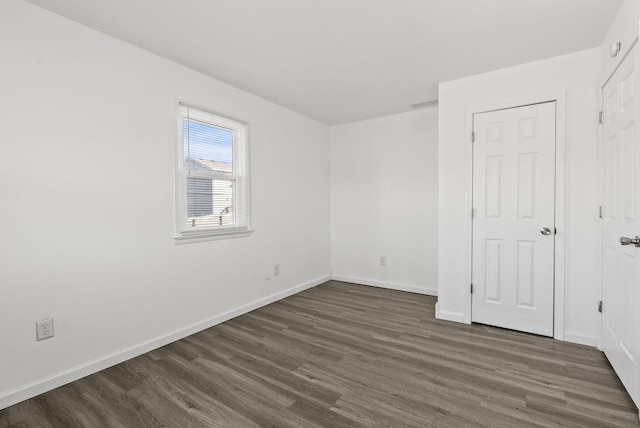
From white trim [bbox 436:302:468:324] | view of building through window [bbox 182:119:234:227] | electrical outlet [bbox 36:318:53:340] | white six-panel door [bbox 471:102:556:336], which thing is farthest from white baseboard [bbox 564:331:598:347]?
electrical outlet [bbox 36:318:53:340]

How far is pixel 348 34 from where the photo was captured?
2.36m

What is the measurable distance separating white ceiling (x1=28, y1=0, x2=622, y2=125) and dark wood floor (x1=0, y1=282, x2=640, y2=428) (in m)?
2.52

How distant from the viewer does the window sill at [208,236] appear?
2.87 metres

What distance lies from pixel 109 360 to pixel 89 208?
3.84 feet

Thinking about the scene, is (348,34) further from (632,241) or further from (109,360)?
(109,360)

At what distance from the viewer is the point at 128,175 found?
8.15 feet

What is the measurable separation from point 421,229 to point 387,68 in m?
2.20

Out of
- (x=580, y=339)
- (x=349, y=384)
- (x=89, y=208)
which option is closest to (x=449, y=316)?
(x=580, y=339)

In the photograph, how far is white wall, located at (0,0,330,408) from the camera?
6.38 ft

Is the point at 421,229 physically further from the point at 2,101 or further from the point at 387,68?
the point at 2,101

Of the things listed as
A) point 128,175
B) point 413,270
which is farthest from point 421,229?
point 128,175

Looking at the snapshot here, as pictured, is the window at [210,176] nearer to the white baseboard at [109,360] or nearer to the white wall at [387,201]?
the white baseboard at [109,360]

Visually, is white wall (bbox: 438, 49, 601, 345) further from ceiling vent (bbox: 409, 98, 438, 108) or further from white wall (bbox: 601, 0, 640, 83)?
ceiling vent (bbox: 409, 98, 438, 108)

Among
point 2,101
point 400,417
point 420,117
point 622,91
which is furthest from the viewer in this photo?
point 420,117
